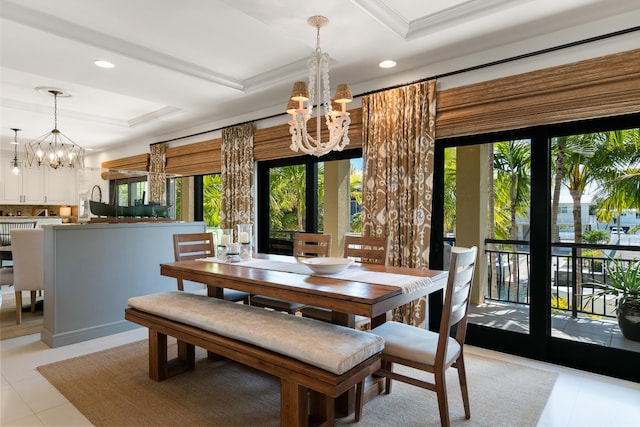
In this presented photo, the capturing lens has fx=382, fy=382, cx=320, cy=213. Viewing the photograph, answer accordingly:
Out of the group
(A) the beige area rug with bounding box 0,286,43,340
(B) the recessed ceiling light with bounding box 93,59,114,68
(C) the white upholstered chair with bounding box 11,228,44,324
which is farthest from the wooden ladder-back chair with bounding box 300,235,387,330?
(C) the white upholstered chair with bounding box 11,228,44,324

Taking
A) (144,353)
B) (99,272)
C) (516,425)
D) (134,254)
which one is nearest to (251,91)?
(134,254)

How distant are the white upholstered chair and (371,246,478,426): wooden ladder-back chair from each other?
12.2ft

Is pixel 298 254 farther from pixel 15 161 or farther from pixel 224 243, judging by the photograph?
pixel 15 161

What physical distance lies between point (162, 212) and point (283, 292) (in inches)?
114

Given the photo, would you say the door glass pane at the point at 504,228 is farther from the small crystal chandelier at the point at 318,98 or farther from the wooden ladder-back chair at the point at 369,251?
the small crystal chandelier at the point at 318,98

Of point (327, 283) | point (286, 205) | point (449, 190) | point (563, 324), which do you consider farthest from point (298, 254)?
point (563, 324)

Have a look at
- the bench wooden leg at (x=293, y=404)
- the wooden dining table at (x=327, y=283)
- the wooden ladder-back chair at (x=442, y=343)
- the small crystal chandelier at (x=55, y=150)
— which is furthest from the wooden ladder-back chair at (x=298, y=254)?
the small crystal chandelier at (x=55, y=150)

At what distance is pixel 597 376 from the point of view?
2.81 m

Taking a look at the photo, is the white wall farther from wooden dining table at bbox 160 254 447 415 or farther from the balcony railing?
wooden dining table at bbox 160 254 447 415

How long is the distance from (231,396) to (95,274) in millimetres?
2073

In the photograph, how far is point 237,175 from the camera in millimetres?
5324

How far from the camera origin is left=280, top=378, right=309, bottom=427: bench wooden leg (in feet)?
6.09

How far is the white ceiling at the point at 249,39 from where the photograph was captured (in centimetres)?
265

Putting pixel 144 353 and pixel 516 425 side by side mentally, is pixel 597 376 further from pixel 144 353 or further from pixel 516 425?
pixel 144 353
